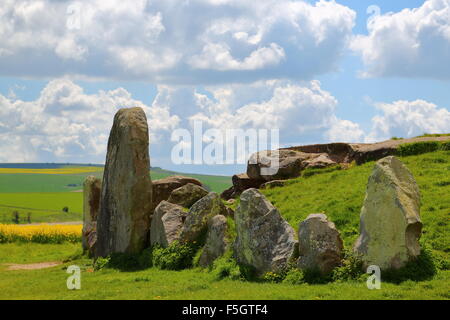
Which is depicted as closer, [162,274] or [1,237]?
[162,274]

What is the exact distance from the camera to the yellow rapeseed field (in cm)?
5062

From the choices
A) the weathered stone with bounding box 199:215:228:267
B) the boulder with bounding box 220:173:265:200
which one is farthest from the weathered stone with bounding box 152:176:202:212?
the weathered stone with bounding box 199:215:228:267

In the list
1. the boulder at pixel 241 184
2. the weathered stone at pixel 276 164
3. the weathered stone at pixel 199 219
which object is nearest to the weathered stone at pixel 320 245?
the weathered stone at pixel 199 219

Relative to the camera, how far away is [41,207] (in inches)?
4771

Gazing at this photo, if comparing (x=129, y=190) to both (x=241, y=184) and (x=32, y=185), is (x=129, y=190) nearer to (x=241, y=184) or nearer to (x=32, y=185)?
(x=241, y=184)

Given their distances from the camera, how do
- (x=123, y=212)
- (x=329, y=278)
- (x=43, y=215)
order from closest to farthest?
(x=329, y=278), (x=123, y=212), (x=43, y=215)

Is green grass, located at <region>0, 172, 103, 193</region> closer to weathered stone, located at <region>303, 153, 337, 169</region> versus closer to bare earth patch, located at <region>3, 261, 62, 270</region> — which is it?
bare earth patch, located at <region>3, 261, 62, 270</region>

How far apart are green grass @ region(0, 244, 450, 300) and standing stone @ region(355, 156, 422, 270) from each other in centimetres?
114

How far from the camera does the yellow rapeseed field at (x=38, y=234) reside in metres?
50.6

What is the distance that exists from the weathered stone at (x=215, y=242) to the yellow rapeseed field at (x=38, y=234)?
90.1ft

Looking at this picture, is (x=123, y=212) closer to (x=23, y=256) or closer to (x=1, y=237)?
(x=23, y=256)

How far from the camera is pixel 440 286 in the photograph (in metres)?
19.8

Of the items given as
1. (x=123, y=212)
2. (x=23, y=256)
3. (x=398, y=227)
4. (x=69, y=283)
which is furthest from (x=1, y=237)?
(x=398, y=227)
